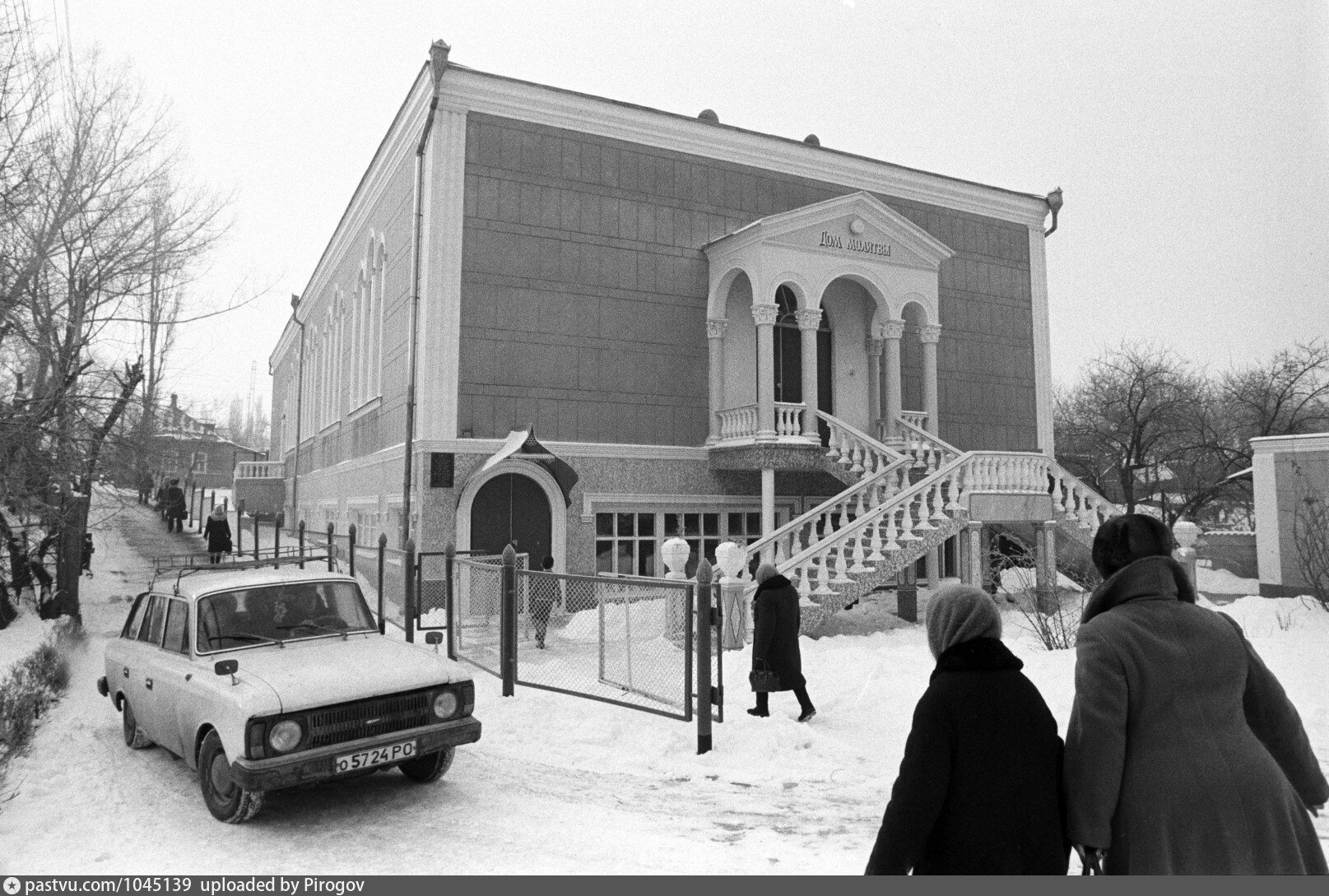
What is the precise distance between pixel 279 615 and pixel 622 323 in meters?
10.1

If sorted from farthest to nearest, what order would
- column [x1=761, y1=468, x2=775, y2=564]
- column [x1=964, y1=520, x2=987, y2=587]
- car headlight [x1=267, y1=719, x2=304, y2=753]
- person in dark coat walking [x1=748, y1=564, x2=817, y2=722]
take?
column [x1=761, y1=468, x2=775, y2=564] → column [x1=964, y1=520, x2=987, y2=587] → person in dark coat walking [x1=748, y1=564, x2=817, y2=722] → car headlight [x1=267, y1=719, x2=304, y2=753]

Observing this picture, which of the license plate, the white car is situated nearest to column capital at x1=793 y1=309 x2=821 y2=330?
the white car

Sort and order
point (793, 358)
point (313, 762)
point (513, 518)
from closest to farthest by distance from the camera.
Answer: point (313, 762) < point (513, 518) < point (793, 358)

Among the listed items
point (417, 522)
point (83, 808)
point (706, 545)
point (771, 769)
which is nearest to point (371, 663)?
point (83, 808)

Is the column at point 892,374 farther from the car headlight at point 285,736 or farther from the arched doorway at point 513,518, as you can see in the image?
the car headlight at point 285,736

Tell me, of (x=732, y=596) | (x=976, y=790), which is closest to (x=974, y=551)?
(x=732, y=596)

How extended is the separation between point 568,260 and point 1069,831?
1403 centimetres

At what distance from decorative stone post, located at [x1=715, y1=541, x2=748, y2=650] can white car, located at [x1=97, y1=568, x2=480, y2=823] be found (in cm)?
503

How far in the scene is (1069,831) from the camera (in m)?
2.76

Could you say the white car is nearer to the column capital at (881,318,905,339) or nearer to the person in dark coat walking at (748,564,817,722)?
the person in dark coat walking at (748,564,817,722)

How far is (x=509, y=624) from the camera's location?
9.48m

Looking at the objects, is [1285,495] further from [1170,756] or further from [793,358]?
[1170,756]

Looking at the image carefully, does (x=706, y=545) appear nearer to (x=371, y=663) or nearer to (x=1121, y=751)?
(x=371, y=663)

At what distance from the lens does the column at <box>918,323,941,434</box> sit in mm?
17359
